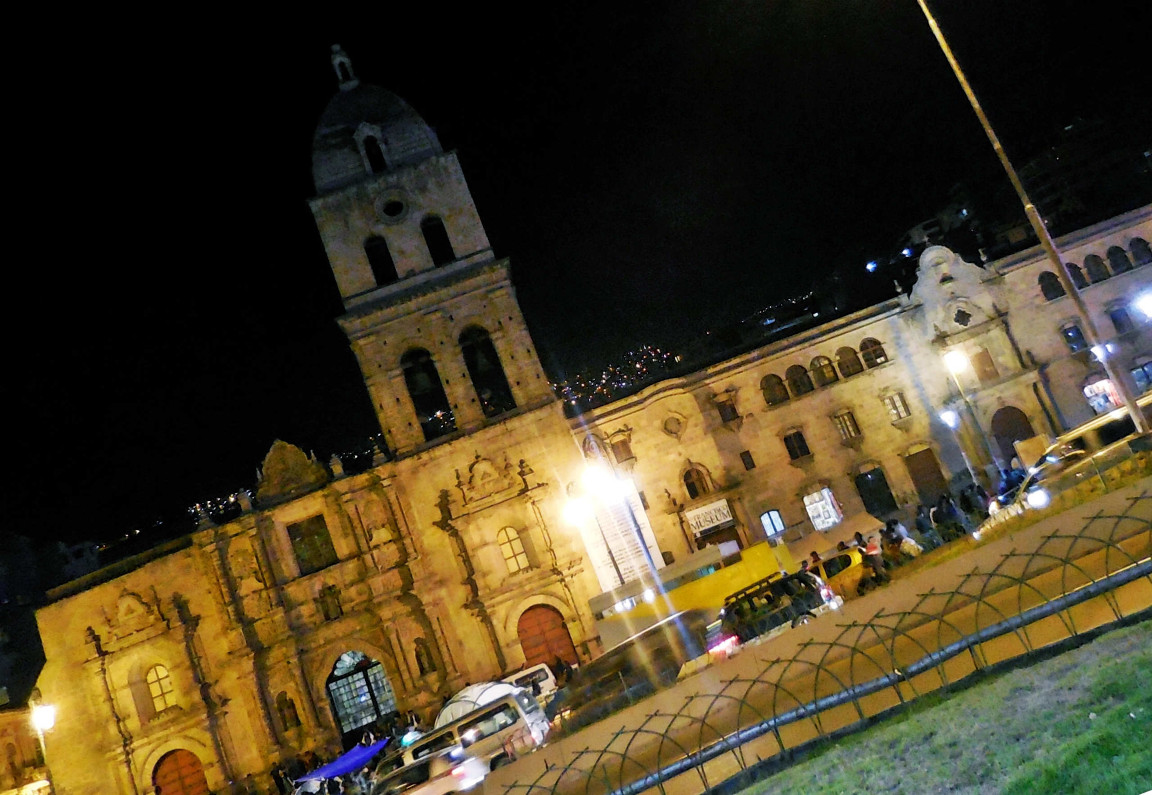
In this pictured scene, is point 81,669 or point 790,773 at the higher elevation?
point 81,669

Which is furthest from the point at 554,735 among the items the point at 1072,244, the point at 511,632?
the point at 1072,244

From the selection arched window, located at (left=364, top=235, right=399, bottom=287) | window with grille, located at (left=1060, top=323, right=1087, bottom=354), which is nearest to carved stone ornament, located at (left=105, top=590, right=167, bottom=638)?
arched window, located at (left=364, top=235, right=399, bottom=287)

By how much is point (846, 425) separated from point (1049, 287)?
418 inches

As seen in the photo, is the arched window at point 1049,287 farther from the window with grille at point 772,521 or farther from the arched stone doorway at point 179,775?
the arched stone doorway at point 179,775

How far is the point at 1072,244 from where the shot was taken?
3519 centimetres

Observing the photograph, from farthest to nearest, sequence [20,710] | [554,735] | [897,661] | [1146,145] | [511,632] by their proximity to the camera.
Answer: [1146,145], [20,710], [511,632], [554,735], [897,661]

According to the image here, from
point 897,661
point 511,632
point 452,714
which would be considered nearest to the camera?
point 897,661

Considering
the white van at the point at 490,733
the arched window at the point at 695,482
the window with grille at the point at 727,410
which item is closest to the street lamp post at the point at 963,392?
the window with grille at the point at 727,410

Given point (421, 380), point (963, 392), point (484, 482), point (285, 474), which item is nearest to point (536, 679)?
point (484, 482)

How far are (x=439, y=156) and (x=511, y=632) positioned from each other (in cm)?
1707

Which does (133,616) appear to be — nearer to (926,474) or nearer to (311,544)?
(311,544)

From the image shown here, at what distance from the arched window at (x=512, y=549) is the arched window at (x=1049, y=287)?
24323 millimetres

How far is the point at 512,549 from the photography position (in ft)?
93.9

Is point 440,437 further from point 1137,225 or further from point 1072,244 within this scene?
point 1137,225
